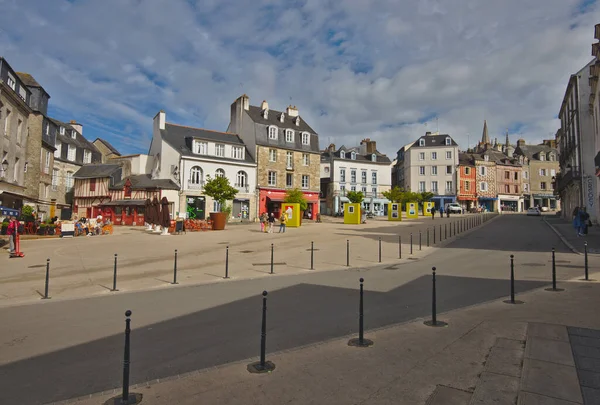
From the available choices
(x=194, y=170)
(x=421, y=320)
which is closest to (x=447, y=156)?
(x=194, y=170)

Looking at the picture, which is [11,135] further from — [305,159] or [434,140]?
[434,140]

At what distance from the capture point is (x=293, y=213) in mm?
31984

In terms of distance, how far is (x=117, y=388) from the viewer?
154 inches

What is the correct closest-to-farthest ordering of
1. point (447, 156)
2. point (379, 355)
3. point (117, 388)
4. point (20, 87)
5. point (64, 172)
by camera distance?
1. point (117, 388)
2. point (379, 355)
3. point (20, 87)
4. point (64, 172)
5. point (447, 156)

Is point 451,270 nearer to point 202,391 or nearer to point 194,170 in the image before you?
point 202,391

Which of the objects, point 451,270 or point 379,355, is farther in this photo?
point 451,270

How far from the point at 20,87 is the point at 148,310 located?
28.7 meters

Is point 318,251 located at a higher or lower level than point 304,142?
lower

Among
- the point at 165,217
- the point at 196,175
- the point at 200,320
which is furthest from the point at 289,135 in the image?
the point at 200,320

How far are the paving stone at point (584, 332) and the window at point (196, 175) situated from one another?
35.6 m

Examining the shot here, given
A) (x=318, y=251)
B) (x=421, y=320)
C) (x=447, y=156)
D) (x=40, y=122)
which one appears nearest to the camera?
(x=421, y=320)

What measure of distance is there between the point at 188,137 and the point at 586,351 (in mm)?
39177

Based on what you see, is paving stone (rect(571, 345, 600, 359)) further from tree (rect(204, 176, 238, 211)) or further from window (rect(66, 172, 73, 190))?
window (rect(66, 172, 73, 190))

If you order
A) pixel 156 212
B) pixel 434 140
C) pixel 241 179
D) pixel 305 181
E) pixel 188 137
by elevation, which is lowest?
pixel 156 212
